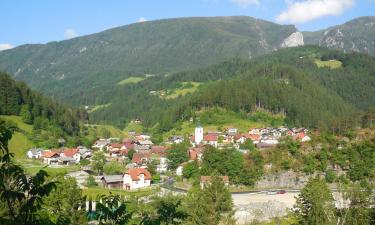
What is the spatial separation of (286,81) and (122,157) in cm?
8226

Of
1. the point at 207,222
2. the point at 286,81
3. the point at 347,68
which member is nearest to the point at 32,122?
the point at 207,222

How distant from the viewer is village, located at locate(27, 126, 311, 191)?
67.4m

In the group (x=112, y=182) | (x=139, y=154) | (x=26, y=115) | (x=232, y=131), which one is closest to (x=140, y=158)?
(x=139, y=154)

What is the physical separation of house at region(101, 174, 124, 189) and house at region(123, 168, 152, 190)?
80cm

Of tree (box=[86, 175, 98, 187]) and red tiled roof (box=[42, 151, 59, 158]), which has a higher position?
red tiled roof (box=[42, 151, 59, 158])

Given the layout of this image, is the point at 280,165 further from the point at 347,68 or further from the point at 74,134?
the point at 347,68

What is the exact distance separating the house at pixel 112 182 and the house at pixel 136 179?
0.80m

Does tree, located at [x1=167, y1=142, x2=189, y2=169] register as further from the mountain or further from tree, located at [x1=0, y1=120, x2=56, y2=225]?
tree, located at [x1=0, y1=120, x2=56, y2=225]

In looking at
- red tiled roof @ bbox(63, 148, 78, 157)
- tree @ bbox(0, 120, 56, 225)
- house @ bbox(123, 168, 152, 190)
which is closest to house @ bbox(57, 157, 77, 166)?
red tiled roof @ bbox(63, 148, 78, 157)

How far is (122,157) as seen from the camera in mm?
95125

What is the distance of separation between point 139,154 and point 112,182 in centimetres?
2309

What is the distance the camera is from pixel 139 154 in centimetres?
9031

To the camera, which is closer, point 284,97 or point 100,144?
point 100,144

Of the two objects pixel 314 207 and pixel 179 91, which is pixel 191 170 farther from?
pixel 179 91
